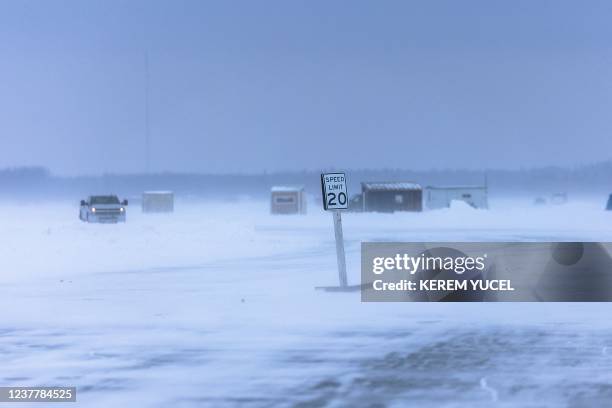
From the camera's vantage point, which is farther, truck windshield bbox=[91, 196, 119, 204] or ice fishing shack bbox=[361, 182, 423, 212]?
ice fishing shack bbox=[361, 182, 423, 212]

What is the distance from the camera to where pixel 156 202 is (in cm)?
9275

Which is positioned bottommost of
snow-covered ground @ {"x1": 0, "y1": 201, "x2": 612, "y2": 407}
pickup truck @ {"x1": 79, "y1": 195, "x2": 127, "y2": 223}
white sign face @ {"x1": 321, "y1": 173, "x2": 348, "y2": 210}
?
snow-covered ground @ {"x1": 0, "y1": 201, "x2": 612, "y2": 407}

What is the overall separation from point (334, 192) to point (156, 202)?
3027 inches

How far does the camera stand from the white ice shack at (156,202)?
9194cm

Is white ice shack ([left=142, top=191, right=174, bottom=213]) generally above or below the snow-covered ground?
above

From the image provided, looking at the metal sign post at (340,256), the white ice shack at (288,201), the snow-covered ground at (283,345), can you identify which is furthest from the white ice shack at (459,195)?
the metal sign post at (340,256)

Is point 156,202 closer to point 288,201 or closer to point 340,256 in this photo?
point 288,201

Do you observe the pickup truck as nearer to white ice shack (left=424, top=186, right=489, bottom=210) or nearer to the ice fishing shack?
the ice fishing shack

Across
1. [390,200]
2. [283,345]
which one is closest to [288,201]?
[390,200]

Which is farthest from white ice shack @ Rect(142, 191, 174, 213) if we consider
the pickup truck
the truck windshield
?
the pickup truck

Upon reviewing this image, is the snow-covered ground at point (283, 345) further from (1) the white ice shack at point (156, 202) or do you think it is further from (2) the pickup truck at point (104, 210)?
(1) the white ice shack at point (156, 202)

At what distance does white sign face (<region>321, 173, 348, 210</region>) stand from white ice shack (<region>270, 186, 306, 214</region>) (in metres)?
64.2

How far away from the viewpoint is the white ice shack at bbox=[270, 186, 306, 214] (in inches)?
3233

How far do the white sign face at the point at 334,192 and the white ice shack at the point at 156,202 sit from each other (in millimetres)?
75764
